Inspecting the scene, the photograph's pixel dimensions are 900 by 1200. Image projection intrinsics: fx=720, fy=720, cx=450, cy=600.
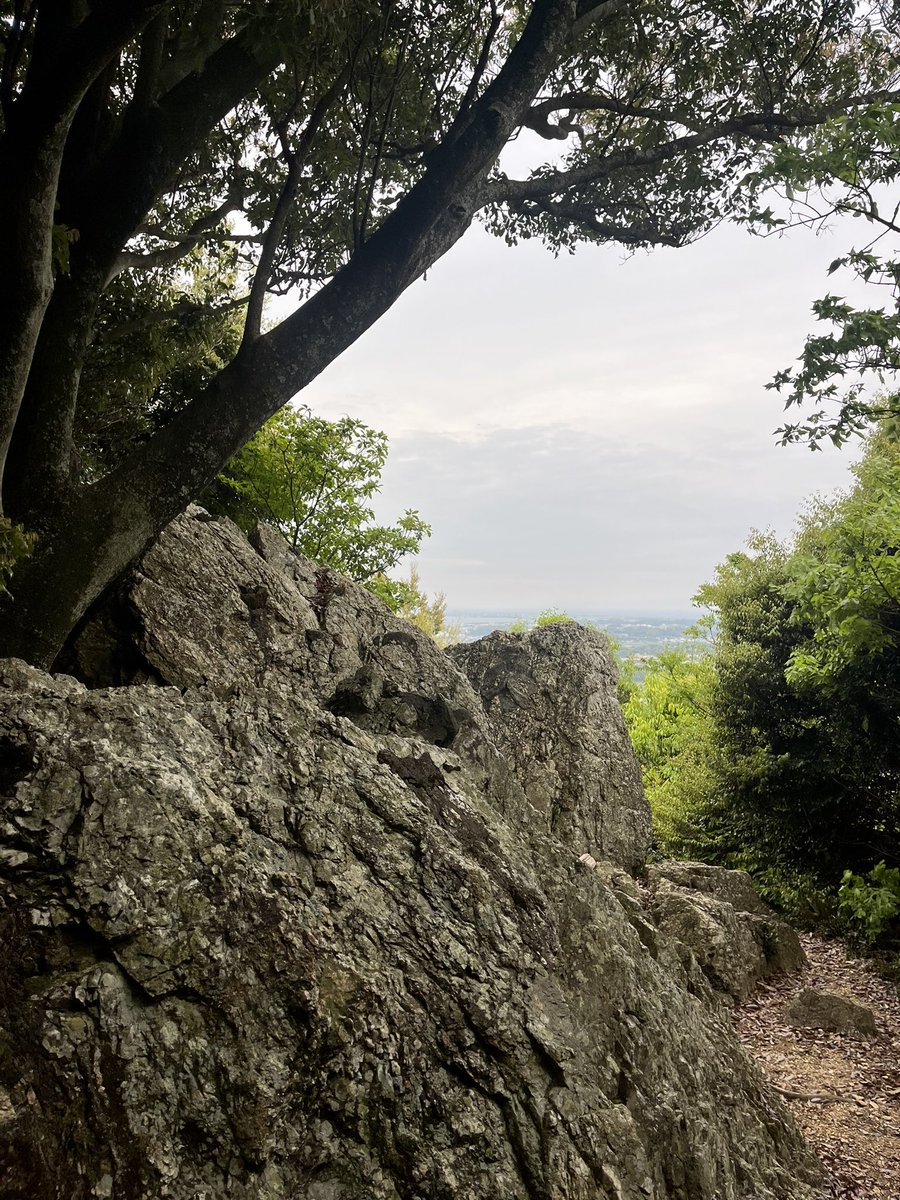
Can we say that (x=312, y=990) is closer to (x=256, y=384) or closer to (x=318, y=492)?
(x=256, y=384)

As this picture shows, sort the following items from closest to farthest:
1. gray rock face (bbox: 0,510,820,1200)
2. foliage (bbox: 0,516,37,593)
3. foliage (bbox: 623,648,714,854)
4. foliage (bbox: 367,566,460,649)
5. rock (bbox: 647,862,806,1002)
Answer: gray rock face (bbox: 0,510,820,1200), foliage (bbox: 0,516,37,593), rock (bbox: 647,862,806,1002), foliage (bbox: 623,648,714,854), foliage (bbox: 367,566,460,649)

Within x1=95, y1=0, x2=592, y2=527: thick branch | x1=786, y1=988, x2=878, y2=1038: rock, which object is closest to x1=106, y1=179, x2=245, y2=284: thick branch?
x1=95, y1=0, x2=592, y2=527: thick branch

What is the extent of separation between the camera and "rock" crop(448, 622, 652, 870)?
1195 centimetres

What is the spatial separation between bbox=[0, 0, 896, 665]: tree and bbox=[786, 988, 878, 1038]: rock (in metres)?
10.2

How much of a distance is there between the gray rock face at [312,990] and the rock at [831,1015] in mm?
4211

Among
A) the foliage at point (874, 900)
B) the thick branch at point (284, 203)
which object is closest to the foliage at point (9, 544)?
the thick branch at point (284, 203)

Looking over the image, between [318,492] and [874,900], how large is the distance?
1511 centimetres

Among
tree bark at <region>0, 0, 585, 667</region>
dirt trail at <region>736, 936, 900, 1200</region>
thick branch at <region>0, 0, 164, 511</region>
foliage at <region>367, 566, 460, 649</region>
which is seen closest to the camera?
thick branch at <region>0, 0, 164, 511</region>

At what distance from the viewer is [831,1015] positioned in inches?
381

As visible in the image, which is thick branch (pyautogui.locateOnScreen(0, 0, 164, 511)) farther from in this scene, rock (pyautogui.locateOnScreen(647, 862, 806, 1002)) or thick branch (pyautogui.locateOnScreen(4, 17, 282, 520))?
rock (pyautogui.locateOnScreen(647, 862, 806, 1002))

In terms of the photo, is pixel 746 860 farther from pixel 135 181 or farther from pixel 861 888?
pixel 135 181

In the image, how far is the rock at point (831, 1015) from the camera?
951 centimetres

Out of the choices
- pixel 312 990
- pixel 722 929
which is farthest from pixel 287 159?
pixel 722 929

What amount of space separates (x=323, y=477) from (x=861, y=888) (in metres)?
14.9
